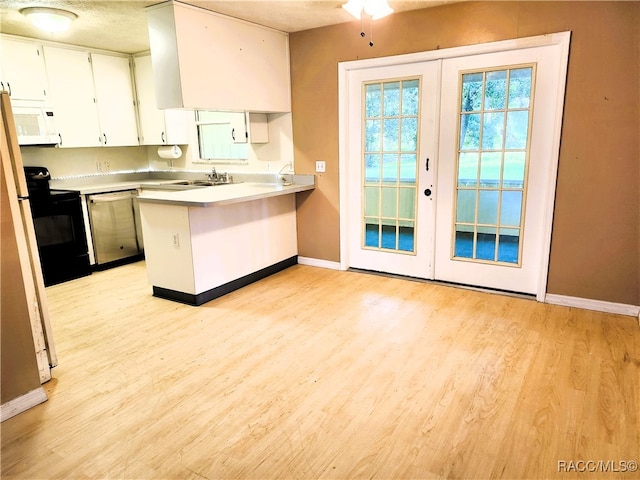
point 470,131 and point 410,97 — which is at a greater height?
point 410,97

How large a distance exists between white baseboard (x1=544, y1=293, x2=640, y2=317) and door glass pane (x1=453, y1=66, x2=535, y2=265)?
40 centimetres

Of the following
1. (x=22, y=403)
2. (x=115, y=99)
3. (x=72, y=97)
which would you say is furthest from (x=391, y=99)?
(x=22, y=403)

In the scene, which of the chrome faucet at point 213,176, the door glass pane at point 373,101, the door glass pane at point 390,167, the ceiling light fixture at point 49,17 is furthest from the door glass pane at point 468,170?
the ceiling light fixture at point 49,17

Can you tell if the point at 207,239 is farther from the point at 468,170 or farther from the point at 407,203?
the point at 468,170

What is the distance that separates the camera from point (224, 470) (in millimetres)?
1804

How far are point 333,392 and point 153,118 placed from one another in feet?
14.1

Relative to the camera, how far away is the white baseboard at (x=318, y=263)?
4609mm

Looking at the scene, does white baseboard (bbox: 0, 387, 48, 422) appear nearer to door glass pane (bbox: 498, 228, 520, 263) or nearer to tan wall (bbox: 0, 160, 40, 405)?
tan wall (bbox: 0, 160, 40, 405)

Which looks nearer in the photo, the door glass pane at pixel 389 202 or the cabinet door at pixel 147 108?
the door glass pane at pixel 389 202

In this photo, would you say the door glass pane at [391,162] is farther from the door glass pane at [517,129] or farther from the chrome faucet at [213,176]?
the chrome faucet at [213,176]

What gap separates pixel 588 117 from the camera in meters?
3.13

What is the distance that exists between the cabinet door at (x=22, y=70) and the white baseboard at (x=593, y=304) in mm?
5266

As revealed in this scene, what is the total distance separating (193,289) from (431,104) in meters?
2.64

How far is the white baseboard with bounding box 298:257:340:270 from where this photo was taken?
461cm
